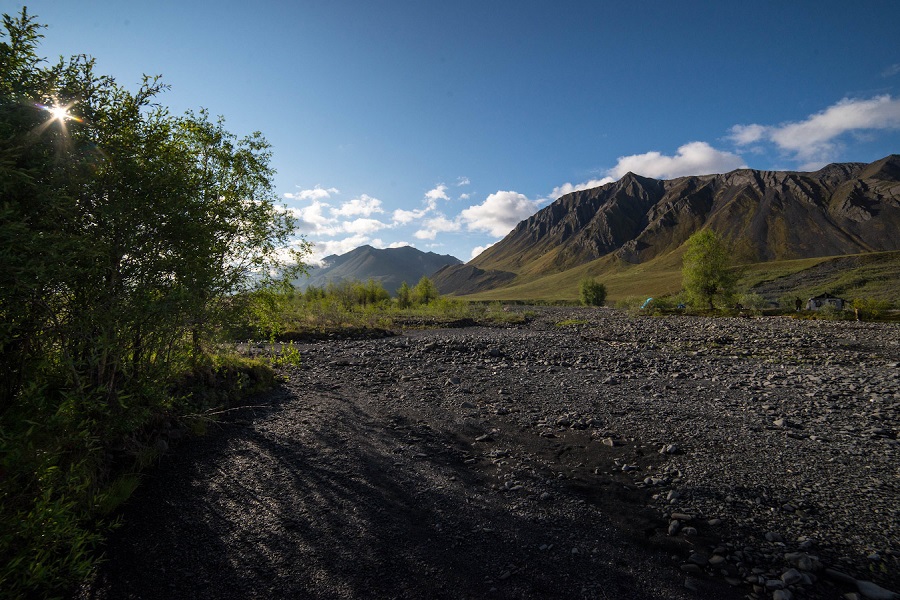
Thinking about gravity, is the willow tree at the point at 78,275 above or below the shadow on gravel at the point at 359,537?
above

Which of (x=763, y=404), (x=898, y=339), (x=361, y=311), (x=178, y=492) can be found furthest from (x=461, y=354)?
(x=361, y=311)

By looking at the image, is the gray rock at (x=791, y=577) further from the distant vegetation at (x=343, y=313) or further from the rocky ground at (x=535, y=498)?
the distant vegetation at (x=343, y=313)

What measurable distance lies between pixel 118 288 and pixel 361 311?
5072cm

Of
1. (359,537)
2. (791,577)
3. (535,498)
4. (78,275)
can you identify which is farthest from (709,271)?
(78,275)

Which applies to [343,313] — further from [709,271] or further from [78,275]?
[709,271]

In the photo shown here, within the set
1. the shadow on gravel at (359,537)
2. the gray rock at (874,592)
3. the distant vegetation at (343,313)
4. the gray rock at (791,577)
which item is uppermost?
the distant vegetation at (343,313)

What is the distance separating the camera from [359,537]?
279 inches

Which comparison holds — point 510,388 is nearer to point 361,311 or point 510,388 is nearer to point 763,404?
point 763,404

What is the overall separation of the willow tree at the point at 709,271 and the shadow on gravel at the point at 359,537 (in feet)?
199

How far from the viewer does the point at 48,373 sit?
7324 mm

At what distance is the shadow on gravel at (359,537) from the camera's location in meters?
5.86

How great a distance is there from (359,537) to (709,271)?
214 feet

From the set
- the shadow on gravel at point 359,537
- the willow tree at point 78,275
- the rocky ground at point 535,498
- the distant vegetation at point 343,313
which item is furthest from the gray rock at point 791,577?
the distant vegetation at point 343,313

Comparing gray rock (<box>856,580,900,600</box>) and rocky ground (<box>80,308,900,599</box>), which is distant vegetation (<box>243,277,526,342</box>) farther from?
gray rock (<box>856,580,900,600</box>)
